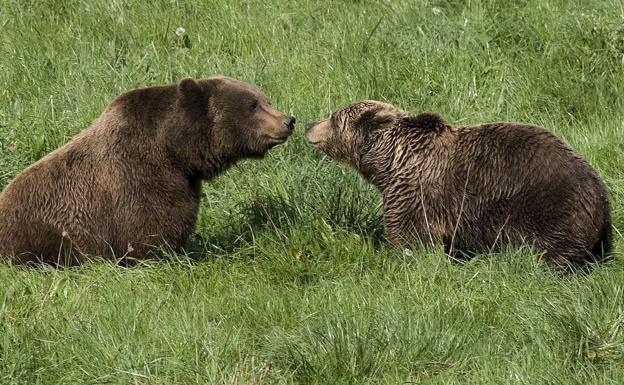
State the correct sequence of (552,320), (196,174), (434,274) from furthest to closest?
(196,174), (434,274), (552,320)

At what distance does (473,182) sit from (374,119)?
0.90 meters

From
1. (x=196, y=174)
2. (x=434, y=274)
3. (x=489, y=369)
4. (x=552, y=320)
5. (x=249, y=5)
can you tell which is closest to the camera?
(x=489, y=369)

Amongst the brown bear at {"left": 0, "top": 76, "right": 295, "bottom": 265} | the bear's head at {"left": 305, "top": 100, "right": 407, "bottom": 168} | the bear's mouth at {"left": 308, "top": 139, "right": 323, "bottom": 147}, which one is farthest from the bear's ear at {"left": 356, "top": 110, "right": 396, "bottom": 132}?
the brown bear at {"left": 0, "top": 76, "right": 295, "bottom": 265}

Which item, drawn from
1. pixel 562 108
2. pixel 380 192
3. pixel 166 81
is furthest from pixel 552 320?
pixel 166 81

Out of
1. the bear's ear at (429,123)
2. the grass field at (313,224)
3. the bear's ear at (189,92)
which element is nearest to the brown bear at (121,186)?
the bear's ear at (189,92)

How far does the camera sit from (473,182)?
6836 millimetres

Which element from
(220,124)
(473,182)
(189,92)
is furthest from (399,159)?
(189,92)

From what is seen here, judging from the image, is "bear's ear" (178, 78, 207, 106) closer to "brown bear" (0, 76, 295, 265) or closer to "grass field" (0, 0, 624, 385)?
"brown bear" (0, 76, 295, 265)

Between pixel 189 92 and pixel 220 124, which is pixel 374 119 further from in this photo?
pixel 189 92

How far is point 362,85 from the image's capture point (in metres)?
9.16

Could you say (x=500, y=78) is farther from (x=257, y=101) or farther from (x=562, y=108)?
(x=257, y=101)

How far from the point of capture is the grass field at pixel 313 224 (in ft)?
17.1

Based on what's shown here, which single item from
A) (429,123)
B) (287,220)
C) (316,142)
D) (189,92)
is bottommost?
(287,220)

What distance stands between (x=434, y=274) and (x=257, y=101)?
6.12 feet
